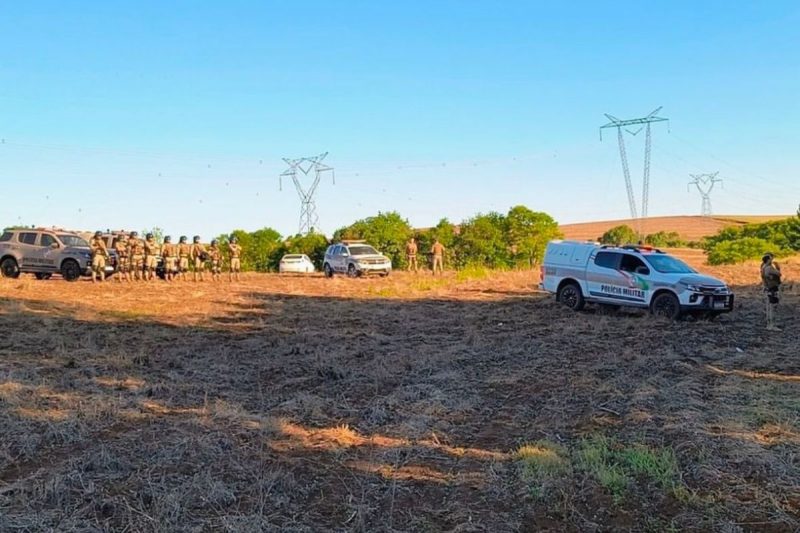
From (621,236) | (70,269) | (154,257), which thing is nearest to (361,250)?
(154,257)

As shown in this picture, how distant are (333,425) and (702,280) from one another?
11087mm

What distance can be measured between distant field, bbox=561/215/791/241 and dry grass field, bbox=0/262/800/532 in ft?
200

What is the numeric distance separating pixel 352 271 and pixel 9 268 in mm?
13687

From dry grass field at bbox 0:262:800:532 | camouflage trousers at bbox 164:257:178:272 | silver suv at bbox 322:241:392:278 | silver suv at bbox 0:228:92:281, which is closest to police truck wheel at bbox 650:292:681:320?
dry grass field at bbox 0:262:800:532

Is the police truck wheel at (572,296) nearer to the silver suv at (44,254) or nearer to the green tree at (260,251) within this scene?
the silver suv at (44,254)

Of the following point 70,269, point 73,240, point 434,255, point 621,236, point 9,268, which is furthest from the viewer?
point 621,236

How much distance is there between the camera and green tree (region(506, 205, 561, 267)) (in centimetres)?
4569

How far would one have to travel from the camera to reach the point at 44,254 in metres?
24.4

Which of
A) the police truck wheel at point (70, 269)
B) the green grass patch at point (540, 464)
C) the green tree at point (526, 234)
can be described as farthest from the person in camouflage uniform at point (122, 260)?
the green tree at point (526, 234)

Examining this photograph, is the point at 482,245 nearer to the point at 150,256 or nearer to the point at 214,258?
the point at 214,258

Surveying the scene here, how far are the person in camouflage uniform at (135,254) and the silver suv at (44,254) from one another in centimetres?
141

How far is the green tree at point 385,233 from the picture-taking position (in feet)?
151

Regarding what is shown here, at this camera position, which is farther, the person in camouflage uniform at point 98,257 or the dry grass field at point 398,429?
the person in camouflage uniform at point 98,257

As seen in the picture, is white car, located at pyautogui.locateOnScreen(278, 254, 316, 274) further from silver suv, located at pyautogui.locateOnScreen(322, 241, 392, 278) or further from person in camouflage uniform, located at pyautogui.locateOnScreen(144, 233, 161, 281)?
person in camouflage uniform, located at pyautogui.locateOnScreen(144, 233, 161, 281)
